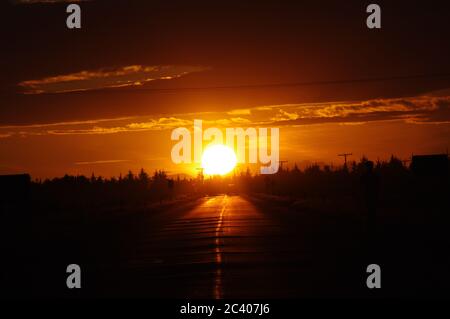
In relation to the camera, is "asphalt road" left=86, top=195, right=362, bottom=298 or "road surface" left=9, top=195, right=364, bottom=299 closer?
"asphalt road" left=86, top=195, right=362, bottom=298

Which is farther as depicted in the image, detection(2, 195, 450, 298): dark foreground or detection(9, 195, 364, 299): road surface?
detection(9, 195, 364, 299): road surface

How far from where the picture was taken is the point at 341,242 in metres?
24.0

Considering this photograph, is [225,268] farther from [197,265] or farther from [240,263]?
[197,265]

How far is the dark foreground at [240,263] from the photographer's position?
1412 centimetres

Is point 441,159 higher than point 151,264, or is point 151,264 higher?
point 441,159

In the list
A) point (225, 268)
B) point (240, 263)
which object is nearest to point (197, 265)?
point (240, 263)

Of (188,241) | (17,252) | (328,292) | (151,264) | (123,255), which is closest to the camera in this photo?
(328,292)

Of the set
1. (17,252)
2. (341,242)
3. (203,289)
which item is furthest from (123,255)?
(203,289)

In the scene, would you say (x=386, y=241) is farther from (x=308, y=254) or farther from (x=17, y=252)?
(x=17, y=252)

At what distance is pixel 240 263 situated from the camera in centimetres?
1934

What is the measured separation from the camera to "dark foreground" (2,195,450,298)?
14117mm

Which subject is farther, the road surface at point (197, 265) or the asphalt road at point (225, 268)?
the road surface at point (197, 265)
